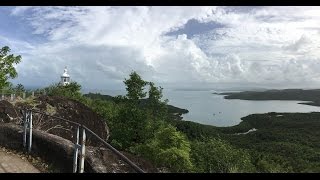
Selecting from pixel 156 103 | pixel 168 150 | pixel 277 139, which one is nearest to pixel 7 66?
pixel 168 150

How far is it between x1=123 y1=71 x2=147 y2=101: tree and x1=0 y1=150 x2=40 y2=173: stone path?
4014 cm

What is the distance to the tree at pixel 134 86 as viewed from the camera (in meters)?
47.3

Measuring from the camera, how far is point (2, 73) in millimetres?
25922

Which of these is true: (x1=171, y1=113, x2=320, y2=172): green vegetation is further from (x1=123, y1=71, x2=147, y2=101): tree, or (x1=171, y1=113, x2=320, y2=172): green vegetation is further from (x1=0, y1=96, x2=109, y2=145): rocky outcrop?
(x1=0, y1=96, x2=109, y2=145): rocky outcrop

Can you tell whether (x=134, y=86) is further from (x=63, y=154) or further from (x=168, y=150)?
(x=63, y=154)

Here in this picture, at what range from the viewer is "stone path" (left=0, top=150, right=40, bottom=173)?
6215mm

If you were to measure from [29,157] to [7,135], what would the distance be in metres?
1.15

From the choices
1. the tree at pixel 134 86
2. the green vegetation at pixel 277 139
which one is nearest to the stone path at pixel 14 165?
the green vegetation at pixel 277 139

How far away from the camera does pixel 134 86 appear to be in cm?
A: 4788

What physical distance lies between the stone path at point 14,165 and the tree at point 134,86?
132ft

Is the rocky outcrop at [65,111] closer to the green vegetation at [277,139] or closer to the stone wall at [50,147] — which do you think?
the stone wall at [50,147]
